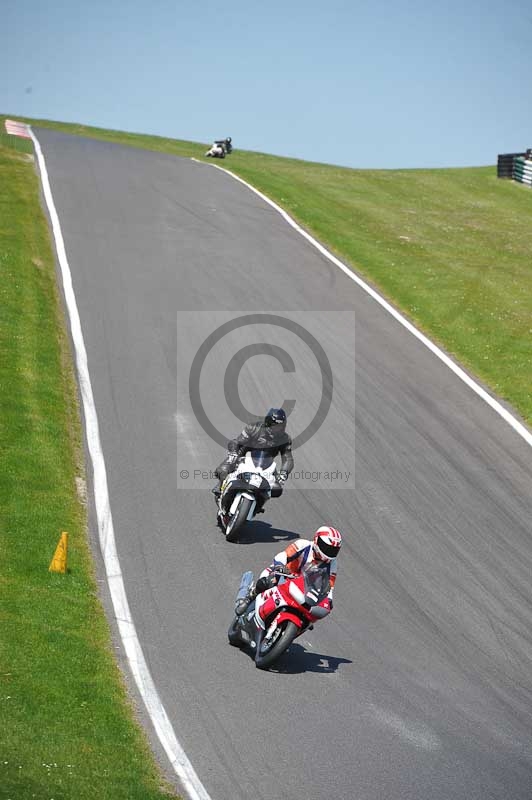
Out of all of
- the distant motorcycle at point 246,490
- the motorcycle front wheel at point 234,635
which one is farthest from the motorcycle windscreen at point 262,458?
the motorcycle front wheel at point 234,635

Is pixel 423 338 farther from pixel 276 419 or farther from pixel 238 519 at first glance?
pixel 238 519

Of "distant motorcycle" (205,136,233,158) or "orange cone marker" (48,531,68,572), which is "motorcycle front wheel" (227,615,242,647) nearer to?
"orange cone marker" (48,531,68,572)

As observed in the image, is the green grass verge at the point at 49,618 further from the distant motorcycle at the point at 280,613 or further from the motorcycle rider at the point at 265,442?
the motorcycle rider at the point at 265,442

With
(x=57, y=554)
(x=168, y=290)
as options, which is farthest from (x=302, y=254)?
(x=57, y=554)

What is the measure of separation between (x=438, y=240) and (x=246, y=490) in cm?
2559

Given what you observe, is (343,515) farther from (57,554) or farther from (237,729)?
(237,729)

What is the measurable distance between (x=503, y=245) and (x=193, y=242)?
46.2ft

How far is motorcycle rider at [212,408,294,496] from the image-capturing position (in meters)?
15.0

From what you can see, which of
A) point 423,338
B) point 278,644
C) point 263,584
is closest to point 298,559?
point 263,584

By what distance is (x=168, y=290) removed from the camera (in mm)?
25906

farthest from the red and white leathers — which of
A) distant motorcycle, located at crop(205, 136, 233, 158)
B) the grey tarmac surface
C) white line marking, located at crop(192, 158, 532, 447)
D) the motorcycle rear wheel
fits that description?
distant motorcycle, located at crop(205, 136, 233, 158)

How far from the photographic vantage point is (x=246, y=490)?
14.4m

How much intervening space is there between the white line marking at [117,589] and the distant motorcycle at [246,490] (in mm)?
1701

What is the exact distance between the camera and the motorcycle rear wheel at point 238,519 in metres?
14.2
